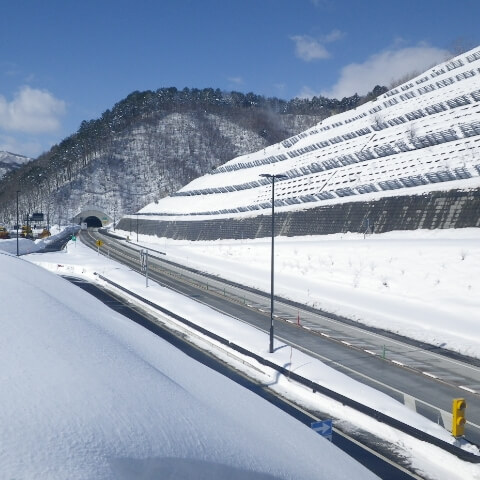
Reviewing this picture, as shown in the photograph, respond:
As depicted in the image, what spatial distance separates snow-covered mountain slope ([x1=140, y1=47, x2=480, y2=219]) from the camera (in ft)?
157

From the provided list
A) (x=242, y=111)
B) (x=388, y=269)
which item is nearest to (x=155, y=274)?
(x=388, y=269)

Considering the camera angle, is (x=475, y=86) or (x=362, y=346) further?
(x=475, y=86)

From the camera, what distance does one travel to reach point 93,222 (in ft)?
457

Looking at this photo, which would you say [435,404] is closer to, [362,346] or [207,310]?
[362,346]

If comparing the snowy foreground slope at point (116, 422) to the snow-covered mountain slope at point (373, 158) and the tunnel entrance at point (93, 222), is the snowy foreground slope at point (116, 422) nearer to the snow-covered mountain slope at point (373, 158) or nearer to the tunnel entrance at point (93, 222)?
the snow-covered mountain slope at point (373, 158)

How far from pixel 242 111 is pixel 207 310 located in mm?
176926

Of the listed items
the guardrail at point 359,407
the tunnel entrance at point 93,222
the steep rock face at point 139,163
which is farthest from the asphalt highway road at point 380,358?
the steep rock face at point 139,163

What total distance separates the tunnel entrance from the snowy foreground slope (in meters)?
129

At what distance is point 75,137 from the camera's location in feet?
563

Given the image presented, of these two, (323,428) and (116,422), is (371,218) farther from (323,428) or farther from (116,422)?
(116,422)

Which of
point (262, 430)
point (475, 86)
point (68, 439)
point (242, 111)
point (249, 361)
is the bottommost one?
point (249, 361)

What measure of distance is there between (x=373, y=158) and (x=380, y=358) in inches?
1795

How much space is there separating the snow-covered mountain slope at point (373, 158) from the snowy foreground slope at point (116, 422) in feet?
102

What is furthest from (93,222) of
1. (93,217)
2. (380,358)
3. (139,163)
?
(380,358)
